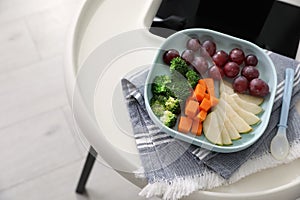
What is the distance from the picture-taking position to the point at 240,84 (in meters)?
0.85

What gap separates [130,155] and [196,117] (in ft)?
0.46

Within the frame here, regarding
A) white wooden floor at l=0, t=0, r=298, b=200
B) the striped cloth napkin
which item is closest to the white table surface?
the striped cloth napkin

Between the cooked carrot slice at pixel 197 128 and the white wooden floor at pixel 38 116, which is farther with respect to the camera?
the white wooden floor at pixel 38 116

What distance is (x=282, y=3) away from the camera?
112 centimetres

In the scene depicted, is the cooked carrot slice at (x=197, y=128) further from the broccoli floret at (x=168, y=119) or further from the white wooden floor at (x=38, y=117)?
the white wooden floor at (x=38, y=117)

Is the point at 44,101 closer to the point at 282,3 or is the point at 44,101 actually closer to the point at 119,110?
the point at 119,110

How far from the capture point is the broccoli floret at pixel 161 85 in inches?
32.8

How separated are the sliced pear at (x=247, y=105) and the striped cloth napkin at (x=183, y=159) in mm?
34

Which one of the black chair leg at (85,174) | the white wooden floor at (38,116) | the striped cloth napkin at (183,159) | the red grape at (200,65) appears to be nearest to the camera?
the striped cloth napkin at (183,159)

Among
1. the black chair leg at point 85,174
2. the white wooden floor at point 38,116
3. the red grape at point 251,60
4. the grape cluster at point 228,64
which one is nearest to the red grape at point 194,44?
the grape cluster at point 228,64

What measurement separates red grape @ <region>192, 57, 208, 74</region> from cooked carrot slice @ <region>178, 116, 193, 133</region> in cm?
11

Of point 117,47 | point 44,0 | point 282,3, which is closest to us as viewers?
point 117,47

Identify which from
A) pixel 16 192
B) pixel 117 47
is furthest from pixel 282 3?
pixel 16 192

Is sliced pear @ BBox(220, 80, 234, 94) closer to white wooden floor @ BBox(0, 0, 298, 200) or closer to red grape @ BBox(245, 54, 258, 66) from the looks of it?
red grape @ BBox(245, 54, 258, 66)
